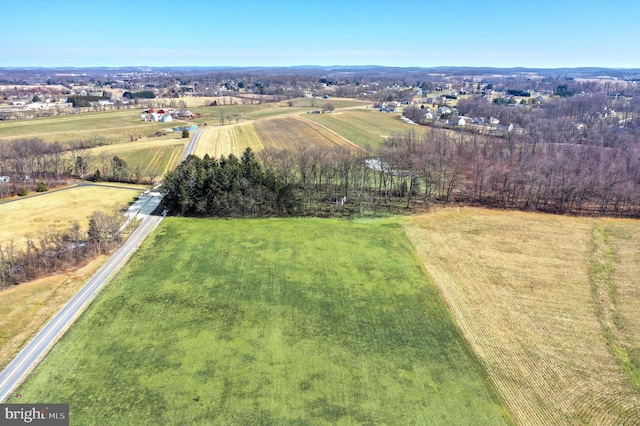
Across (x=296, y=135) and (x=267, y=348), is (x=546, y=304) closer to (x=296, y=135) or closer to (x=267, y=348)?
(x=267, y=348)

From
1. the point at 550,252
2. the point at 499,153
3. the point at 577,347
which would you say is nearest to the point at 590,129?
the point at 499,153

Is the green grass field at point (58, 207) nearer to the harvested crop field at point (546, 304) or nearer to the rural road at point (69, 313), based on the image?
the rural road at point (69, 313)

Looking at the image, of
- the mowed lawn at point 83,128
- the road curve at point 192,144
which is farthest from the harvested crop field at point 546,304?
the mowed lawn at point 83,128

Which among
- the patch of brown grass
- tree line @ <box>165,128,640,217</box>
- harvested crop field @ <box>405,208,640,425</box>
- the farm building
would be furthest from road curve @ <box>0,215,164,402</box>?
the farm building

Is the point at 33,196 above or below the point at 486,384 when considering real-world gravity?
above

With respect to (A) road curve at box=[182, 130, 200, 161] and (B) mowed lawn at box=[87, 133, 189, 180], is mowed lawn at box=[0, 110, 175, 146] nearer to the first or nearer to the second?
(B) mowed lawn at box=[87, 133, 189, 180]

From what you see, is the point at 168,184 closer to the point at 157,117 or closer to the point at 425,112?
the point at 157,117

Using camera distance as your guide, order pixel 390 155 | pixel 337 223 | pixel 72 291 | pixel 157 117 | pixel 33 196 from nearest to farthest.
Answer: pixel 72 291 < pixel 337 223 < pixel 33 196 < pixel 390 155 < pixel 157 117
